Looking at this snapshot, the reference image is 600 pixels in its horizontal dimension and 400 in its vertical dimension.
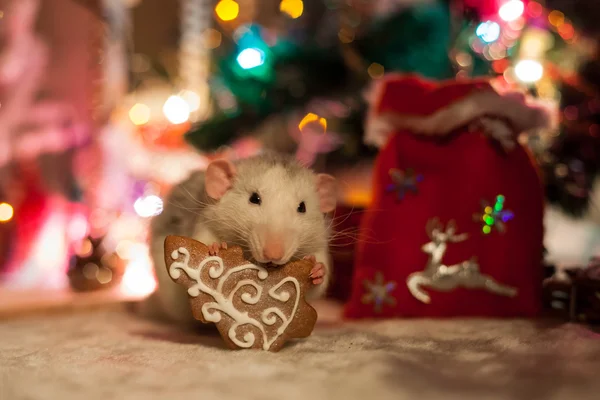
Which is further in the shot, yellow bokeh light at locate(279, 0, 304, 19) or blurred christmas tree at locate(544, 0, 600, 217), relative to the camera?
yellow bokeh light at locate(279, 0, 304, 19)

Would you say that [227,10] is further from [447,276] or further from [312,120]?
[447,276]

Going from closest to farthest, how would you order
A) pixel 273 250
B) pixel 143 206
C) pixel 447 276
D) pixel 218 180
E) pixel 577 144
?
1. pixel 273 250
2. pixel 218 180
3. pixel 447 276
4. pixel 577 144
5. pixel 143 206

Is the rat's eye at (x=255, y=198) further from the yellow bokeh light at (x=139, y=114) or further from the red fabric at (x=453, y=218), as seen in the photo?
the yellow bokeh light at (x=139, y=114)

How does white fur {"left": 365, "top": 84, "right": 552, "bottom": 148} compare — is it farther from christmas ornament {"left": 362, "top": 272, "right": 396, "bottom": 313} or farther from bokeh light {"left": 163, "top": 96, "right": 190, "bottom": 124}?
bokeh light {"left": 163, "top": 96, "right": 190, "bottom": 124}

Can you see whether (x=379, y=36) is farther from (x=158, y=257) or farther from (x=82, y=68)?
(x=82, y=68)

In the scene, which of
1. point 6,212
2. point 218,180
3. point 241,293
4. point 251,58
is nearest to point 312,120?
point 251,58

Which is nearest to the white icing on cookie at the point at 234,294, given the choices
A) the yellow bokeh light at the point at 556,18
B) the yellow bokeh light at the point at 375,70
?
the yellow bokeh light at the point at 375,70

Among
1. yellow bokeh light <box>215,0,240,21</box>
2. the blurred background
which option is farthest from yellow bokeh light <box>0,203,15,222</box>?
yellow bokeh light <box>215,0,240,21</box>
